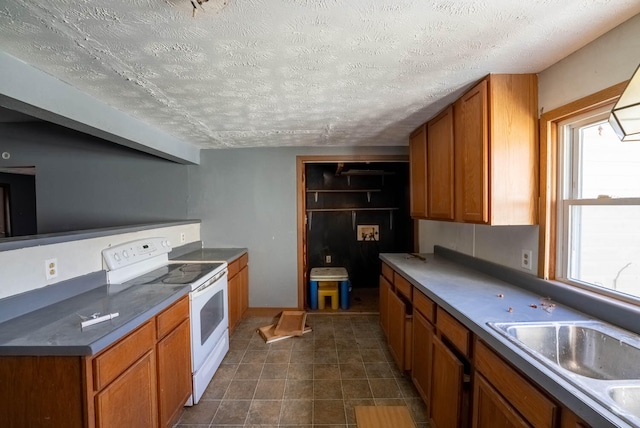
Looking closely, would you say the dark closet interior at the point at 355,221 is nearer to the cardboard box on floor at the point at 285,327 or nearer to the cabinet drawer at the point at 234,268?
the cardboard box on floor at the point at 285,327

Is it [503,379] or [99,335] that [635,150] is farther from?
[99,335]

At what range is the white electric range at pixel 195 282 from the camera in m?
1.84

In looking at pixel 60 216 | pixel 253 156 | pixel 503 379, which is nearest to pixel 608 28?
pixel 503 379

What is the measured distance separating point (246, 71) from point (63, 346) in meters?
1.46

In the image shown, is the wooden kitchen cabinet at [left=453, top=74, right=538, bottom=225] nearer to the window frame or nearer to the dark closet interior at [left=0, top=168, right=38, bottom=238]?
the window frame

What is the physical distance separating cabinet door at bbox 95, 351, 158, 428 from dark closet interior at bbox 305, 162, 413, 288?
10.4 ft

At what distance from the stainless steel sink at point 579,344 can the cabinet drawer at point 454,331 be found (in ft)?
0.60

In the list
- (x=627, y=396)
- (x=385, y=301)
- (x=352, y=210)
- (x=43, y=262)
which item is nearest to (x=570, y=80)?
(x=627, y=396)

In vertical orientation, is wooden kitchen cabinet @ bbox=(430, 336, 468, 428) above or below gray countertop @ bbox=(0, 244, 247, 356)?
below

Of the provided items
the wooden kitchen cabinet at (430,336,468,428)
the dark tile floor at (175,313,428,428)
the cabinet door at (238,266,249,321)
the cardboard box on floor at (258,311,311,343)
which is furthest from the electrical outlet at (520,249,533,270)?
the cabinet door at (238,266,249,321)

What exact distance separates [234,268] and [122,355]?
5.55 ft

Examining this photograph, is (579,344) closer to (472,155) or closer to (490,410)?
(490,410)

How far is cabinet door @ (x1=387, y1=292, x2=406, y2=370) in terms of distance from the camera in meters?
2.08

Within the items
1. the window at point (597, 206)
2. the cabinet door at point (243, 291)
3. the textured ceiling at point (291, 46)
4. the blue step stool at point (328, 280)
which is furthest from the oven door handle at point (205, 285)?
the window at point (597, 206)
